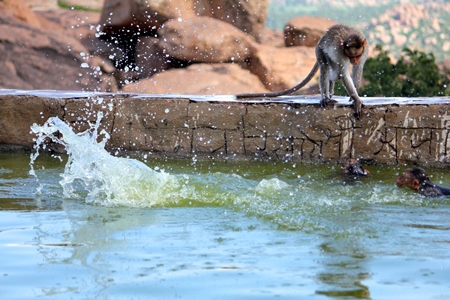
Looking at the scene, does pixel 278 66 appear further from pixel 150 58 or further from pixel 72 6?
pixel 72 6

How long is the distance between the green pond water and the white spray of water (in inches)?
0.5

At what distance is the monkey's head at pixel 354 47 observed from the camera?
27.2 feet

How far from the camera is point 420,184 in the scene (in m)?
7.00

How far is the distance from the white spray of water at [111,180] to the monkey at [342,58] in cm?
235

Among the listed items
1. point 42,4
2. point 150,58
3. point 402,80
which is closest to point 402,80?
point 402,80

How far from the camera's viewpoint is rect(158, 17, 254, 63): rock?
1784cm

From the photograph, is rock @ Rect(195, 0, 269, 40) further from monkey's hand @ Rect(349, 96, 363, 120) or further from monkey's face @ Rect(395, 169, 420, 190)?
monkey's face @ Rect(395, 169, 420, 190)

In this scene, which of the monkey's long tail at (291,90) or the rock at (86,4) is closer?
the monkey's long tail at (291,90)

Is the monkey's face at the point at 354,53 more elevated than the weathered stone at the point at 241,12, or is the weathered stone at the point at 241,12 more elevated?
the weathered stone at the point at 241,12

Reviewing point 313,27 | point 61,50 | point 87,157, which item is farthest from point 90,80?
point 87,157

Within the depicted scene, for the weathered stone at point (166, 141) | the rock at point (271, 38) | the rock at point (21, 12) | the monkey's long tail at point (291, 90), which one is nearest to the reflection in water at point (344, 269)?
the weathered stone at point (166, 141)

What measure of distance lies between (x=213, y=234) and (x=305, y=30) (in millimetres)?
14459

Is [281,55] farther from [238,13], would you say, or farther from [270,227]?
[270,227]

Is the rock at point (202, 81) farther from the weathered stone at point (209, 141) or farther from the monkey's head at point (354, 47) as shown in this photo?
the monkey's head at point (354, 47)
